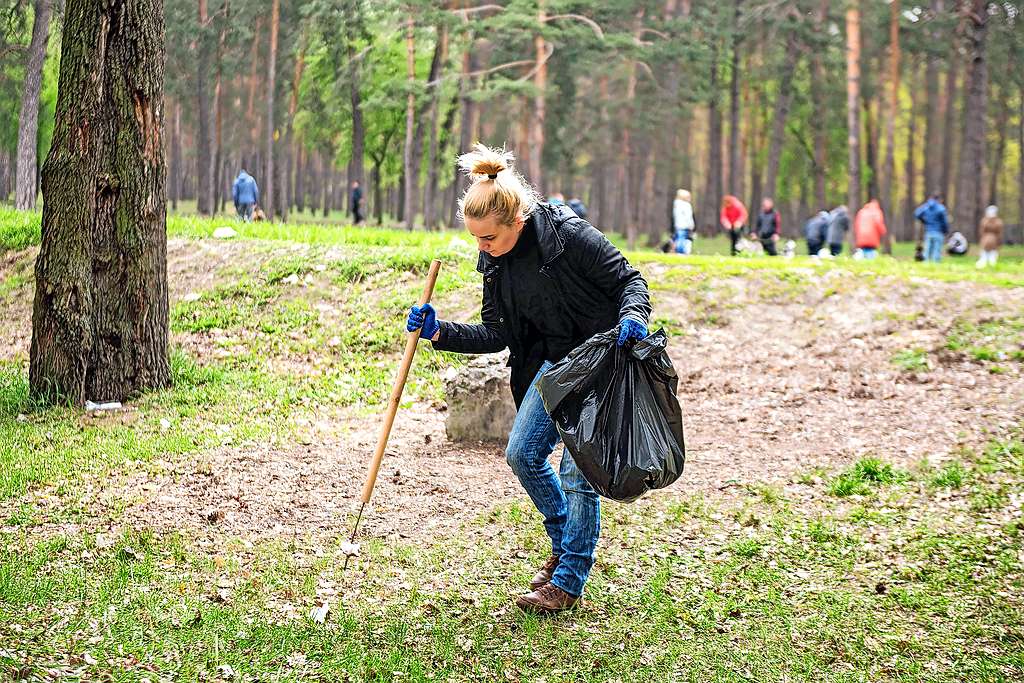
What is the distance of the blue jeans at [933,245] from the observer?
65.8ft

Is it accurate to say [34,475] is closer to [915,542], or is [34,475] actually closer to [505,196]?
[505,196]

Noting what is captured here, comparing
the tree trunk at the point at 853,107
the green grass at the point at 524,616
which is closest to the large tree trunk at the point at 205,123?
the tree trunk at the point at 853,107

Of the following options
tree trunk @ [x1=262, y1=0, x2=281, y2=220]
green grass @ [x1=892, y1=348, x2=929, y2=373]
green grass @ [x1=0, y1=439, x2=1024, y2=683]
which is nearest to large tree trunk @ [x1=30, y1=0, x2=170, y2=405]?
green grass @ [x1=0, y1=439, x2=1024, y2=683]

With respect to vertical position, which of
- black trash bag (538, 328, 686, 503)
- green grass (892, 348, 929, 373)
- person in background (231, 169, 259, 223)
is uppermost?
person in background (231, 169, 259, 223)

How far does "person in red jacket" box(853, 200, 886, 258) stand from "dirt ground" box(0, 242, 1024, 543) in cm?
791

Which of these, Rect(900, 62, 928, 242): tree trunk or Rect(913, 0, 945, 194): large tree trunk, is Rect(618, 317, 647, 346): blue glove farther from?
Rect(900, 62, 928, 242): tree trunk

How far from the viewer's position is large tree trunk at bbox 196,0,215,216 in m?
26.1

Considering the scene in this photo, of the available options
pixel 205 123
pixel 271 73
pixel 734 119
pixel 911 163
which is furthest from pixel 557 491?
pixel 911 163

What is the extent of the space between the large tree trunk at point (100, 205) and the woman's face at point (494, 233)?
15.3ft

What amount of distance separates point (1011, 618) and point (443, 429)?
428cm

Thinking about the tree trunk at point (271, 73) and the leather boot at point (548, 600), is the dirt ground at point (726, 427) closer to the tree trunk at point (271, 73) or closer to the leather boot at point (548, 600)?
the leather boot at point (548, 600)

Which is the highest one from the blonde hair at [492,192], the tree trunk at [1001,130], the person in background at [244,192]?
the tree trunk at [1001,130]

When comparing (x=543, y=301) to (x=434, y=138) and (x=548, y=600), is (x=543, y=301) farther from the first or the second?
(x=434, y=138)

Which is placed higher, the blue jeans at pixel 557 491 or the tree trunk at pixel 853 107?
the tree trunk at pixel 853 107
